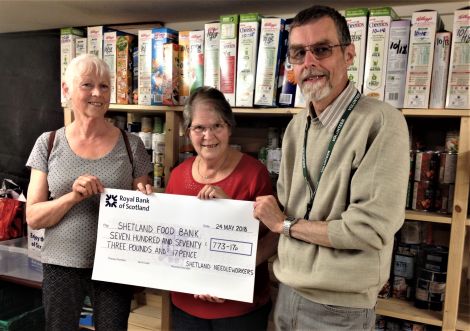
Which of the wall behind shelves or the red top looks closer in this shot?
the red top

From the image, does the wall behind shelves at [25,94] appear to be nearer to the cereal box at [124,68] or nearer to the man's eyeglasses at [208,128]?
the cereal box at [124,68]

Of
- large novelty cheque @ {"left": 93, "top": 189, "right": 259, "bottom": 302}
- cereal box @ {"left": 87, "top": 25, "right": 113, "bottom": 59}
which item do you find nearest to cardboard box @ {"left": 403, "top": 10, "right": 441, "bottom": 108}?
large novelty cheque @ {"left": 93, "top": 189, "right": 259, "bottom": 302}

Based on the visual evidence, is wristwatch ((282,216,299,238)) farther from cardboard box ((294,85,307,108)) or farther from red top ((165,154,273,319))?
cardboard box ((294,85,307,108))

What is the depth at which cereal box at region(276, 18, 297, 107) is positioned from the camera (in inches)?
59.8

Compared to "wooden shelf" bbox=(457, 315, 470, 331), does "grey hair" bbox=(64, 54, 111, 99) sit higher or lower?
higher

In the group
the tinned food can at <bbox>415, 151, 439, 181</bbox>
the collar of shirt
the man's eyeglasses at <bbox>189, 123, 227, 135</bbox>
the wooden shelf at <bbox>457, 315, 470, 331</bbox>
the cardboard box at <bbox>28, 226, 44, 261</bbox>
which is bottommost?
the wooden shelf at <bbox>457, 315, 470, 331</bbox>

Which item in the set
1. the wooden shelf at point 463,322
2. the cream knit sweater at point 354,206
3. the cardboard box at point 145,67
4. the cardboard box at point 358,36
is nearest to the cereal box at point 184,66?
the cardboard box at point 145,67

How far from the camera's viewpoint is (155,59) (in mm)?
1731

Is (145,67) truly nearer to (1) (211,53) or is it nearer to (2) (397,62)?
(1) (211,53)

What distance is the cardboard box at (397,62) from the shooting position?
1362mm

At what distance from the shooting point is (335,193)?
1.00 meters

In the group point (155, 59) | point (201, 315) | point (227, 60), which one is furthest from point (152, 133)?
point (201, 315)

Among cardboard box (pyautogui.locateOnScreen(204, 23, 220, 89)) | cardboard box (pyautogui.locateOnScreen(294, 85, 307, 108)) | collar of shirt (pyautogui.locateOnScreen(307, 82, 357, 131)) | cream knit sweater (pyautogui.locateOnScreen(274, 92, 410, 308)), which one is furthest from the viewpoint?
cardboard box (pyautogui.locateOnScreen(204, 23, 220, 89))

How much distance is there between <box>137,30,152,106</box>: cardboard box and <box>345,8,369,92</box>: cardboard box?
0.86m
